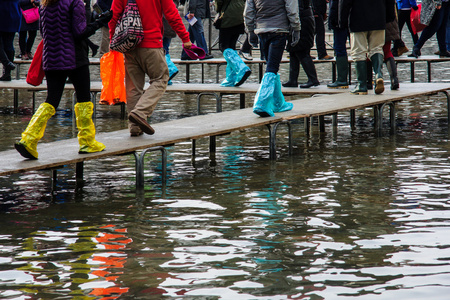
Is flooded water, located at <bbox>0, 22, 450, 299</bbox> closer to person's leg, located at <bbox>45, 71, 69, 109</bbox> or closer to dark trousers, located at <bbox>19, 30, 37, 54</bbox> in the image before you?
person's leg, located at <bbox>45, 71, 69, 109</bbox>

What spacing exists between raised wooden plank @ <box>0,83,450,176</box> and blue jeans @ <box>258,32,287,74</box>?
63 centimetres

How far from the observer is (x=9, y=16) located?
48.2 ft

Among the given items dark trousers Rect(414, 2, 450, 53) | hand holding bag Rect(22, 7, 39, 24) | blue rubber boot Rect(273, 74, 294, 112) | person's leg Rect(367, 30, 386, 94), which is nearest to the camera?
blue rubber boot Rect(273, 74, 294, 112)

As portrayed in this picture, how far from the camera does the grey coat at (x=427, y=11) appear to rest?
52.6ft

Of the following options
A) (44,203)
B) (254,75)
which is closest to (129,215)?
(44,203)

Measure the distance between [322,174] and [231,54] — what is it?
5.64 metres

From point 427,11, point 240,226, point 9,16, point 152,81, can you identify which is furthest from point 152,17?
point 427,11

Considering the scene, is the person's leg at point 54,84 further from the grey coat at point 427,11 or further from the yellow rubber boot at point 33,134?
the grey coat at point 427,11

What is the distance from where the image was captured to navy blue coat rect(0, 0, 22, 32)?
1465 cm

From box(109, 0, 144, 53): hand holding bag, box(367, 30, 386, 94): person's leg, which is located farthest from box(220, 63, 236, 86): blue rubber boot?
box(109, 0, 144, 53): hand holding bag

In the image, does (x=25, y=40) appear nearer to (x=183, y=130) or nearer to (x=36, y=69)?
(x=183, y=130)

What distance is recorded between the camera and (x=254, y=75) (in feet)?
73.3

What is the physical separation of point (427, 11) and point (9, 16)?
7887mm

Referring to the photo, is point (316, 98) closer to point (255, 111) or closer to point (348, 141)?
point (348, 141)
